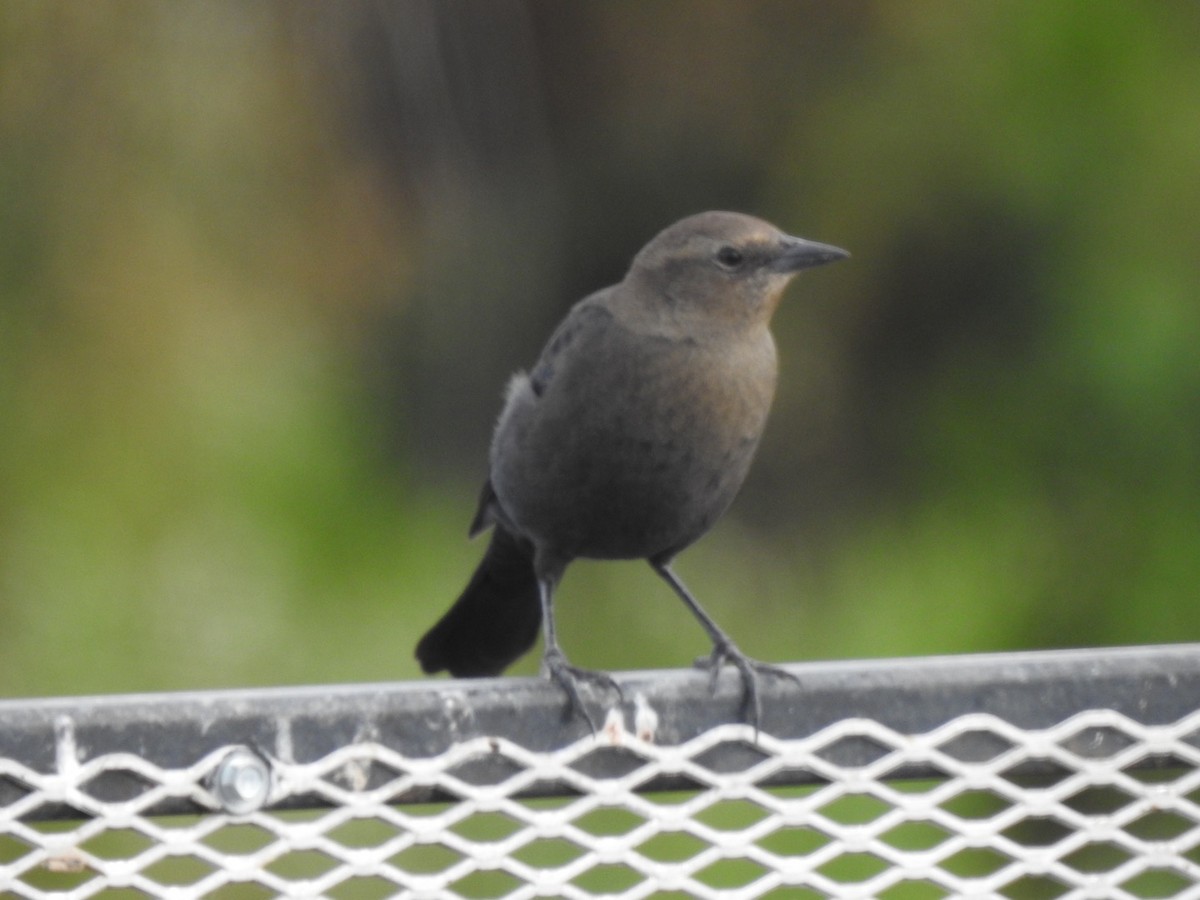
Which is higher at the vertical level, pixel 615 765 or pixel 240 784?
pixel 240 784

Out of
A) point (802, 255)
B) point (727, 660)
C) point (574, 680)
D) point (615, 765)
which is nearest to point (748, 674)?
point (574, 680)

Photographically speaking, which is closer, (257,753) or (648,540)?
(257,753)

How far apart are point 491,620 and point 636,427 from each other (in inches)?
21.4

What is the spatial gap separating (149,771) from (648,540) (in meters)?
1.47

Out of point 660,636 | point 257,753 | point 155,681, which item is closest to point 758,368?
point 660,636

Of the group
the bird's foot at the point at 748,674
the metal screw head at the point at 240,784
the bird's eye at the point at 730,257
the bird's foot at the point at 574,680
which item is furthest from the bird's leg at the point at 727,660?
the bird's eye at the point at 730,257

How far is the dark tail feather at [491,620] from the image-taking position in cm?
308

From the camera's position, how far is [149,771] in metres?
1.54

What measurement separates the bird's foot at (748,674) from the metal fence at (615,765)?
0.02 meters

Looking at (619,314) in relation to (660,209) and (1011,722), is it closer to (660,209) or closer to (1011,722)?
(660,209)

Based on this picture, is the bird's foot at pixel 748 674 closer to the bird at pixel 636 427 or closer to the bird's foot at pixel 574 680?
the bird at pixel 636 427

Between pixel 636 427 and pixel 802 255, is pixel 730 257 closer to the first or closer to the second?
pixel 802 255

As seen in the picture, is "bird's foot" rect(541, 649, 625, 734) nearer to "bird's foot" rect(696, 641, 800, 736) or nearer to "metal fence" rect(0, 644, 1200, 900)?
"metal fence" rect(0, 644, 1200, 900)

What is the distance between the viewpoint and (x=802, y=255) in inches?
118
